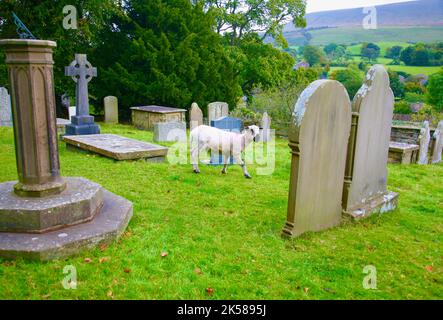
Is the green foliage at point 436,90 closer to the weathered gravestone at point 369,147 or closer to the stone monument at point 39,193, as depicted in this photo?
the weathered gravestone at point 369,147

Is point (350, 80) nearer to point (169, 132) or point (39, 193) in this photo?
point (169, 132)

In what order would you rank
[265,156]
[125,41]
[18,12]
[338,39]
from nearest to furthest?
1. [265,156]
2. [18,12]
3. [125,41]
4. [338,39]

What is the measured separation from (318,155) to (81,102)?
981 centimetres

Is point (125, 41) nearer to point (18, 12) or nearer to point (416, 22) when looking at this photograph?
point (18, 12)

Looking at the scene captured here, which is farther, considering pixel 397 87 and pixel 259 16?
pixel 397 87

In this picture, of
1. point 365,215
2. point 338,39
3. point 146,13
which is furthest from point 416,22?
point 365,215

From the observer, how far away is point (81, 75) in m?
12.1

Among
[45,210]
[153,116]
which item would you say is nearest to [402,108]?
[153,116]

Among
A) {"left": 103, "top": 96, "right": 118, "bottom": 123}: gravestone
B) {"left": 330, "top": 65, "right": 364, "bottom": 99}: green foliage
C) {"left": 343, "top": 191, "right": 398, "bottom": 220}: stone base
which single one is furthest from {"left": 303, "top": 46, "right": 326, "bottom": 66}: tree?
{"left": 343, "top": 191, "right": 398, "bottom": 220}: stone base

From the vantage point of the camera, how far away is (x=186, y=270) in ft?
12.2

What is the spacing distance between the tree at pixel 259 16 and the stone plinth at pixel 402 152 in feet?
64.9

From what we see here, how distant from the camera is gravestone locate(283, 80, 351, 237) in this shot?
4.45m

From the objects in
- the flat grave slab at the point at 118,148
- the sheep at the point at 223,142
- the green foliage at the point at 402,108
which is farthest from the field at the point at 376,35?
the sheep at the point at 223,142

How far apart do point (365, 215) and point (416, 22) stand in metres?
49.8
